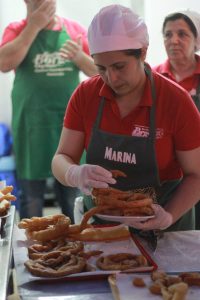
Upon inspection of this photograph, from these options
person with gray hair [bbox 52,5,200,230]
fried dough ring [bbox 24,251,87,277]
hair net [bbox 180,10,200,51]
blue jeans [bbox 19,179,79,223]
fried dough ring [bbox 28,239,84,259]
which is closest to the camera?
fried dough ring [bbox 24,251,87,277]

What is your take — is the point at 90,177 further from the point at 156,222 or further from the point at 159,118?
the point at 159,118

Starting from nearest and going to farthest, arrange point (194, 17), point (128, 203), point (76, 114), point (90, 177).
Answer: point (128, 203) < point (90, 177) < point (76, 114) < point (194, 17)

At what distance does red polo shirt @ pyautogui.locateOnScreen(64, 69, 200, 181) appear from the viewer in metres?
2.05

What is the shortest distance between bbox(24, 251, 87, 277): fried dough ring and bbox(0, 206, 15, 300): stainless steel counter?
9cm

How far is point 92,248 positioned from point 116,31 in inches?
32.9

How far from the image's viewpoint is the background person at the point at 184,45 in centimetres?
321

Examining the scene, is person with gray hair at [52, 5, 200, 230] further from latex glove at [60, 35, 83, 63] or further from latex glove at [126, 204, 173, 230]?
latex glove at [60, 35, 83, 63]

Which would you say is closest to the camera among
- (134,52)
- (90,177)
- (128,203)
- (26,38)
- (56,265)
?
(56,265)

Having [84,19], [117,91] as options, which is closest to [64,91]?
[84,19]

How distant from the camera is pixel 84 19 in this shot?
452 cm

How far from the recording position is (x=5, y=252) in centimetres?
160

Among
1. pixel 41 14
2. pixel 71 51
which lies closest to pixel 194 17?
pixel 71 51

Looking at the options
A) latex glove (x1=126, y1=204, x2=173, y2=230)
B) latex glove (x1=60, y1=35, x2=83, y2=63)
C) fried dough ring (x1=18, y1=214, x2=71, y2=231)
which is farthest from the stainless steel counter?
latex glove (x1=60, y1=35, x2=83, y2=63)

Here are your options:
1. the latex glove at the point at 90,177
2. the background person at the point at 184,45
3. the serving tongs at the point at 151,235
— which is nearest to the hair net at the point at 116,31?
the latex glove at the point at 90,177
